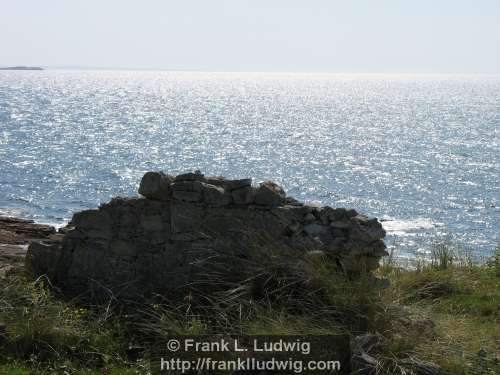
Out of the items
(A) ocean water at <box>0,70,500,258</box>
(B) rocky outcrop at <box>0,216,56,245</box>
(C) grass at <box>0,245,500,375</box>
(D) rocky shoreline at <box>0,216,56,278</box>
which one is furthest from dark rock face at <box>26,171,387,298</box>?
(A) ocean water at <box>0,70,500,258</box>

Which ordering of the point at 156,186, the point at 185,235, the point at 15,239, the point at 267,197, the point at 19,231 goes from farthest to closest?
the point at 19,231, the point at 15,239, the point at 156,186, the point at 185,235, the point at 267,197

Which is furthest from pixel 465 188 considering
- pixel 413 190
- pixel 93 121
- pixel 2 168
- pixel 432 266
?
pixel 93 121

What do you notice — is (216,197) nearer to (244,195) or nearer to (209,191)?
(209,191)

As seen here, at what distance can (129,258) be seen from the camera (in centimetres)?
984

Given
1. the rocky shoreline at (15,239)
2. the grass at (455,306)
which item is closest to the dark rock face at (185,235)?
the grass at (455,306)

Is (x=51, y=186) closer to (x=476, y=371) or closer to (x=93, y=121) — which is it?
(x=476, y=371)

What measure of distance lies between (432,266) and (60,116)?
87446mm

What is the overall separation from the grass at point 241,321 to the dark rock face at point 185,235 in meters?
0.28

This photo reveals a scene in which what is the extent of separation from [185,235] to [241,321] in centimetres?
189

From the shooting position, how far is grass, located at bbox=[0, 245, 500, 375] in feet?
25.7

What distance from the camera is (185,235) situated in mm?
9625

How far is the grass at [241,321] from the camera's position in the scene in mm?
7832

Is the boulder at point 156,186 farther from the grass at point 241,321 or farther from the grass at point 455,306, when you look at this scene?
the grass at point 455,306

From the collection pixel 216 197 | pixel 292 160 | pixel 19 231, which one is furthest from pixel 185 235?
pixel 292 160
